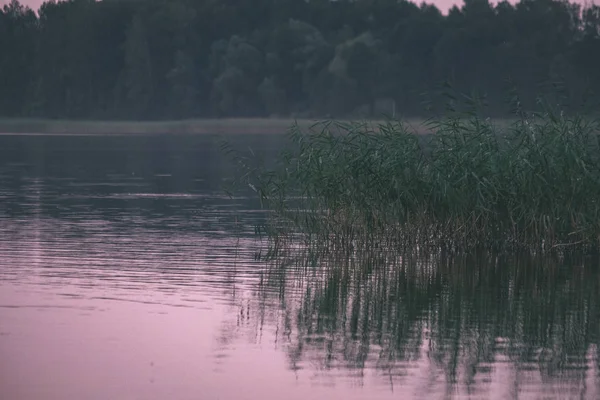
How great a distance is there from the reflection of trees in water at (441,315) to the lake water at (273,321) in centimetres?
2

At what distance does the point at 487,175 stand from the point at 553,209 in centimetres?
88

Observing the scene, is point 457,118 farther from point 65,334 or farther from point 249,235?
point 65,334

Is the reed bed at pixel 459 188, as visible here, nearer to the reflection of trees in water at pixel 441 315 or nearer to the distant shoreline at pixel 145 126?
the reflection of trees in water at pixel 441 315

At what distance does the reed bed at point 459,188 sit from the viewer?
15289 mm

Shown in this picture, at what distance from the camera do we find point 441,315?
443 inches

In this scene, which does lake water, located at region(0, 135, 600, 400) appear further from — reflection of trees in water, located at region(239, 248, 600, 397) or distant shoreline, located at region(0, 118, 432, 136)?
distant shoreline, located at region(0, 118, 432, 136)

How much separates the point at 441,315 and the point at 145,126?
8849cm

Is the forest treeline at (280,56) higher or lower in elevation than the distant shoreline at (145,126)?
higher

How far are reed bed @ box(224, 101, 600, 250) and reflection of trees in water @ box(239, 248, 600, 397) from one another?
0.46m

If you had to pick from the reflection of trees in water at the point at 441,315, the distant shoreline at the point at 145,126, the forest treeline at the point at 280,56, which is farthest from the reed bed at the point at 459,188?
the distant shoreline at the point at 145,126

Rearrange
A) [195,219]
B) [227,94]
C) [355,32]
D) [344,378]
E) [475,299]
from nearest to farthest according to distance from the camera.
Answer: [344,378], [475,299], [195,219], [227,94], [355,32]

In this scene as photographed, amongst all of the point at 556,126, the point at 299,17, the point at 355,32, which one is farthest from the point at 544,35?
the point at 556,126

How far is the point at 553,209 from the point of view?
15.2 metres

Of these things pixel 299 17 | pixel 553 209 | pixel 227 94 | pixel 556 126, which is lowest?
pixel 553 209
